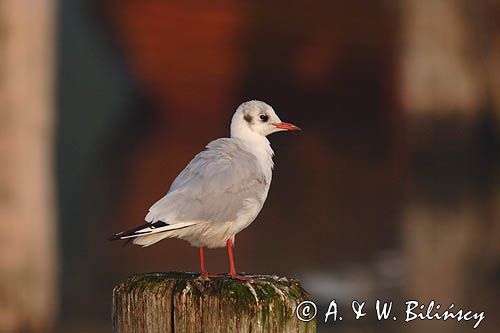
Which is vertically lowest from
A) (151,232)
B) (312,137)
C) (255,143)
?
Result: (312,137)

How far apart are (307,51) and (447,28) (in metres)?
6.41

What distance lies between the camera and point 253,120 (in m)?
3.99

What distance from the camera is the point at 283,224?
10.4 meters

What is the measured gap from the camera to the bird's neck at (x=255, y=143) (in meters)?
3.89

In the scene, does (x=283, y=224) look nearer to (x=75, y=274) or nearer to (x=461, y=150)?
(x=75, y=274)

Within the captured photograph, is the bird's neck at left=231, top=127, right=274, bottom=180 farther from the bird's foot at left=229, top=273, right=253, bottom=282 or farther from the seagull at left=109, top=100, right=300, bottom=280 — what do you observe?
the bird's foot at left=229, top=273, right=253, bottom=282

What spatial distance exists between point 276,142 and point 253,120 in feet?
51.1

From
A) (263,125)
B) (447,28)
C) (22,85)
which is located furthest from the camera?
(447,28)

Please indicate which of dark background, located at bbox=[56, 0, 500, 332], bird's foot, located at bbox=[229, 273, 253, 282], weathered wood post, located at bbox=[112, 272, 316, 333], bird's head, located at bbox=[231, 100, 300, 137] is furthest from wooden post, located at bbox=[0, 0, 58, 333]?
weathered wood post, located at bbox=[112, 272, 316, 333]

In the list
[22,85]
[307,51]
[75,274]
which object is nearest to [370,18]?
[307,51]

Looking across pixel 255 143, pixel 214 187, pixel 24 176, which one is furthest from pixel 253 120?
pixel 24 176

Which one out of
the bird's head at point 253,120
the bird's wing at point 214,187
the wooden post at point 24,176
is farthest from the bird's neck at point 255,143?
the wooden post at point 24,176

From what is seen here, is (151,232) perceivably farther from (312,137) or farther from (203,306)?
(312,137)

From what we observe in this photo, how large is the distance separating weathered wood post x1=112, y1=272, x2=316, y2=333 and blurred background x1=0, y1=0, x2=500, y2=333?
8.69 ft
